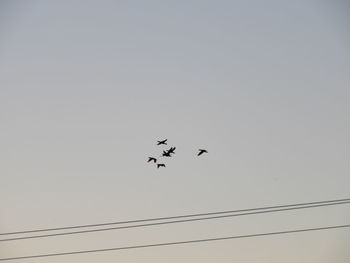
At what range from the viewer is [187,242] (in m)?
58.6

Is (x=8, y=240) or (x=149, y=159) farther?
(x=149, y=159)

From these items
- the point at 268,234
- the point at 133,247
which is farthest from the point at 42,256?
the point at 268,234

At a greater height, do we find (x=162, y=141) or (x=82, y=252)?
(x=162, y=141)

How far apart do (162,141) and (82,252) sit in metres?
9.01

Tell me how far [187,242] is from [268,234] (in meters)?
6.14

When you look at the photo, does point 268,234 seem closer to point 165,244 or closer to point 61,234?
point 165,244

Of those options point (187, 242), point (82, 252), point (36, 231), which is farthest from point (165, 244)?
point (36, 231)

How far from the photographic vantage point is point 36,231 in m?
53.2

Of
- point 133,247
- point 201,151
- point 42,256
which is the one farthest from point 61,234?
point 201,151

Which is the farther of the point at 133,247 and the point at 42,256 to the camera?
the point at 133,247

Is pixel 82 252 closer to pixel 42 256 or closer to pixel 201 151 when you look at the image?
pixel 42 256

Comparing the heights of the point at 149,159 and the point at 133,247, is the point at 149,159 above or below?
above

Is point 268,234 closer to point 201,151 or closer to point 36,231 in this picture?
point 201,151

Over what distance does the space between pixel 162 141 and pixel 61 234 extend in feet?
28.7
